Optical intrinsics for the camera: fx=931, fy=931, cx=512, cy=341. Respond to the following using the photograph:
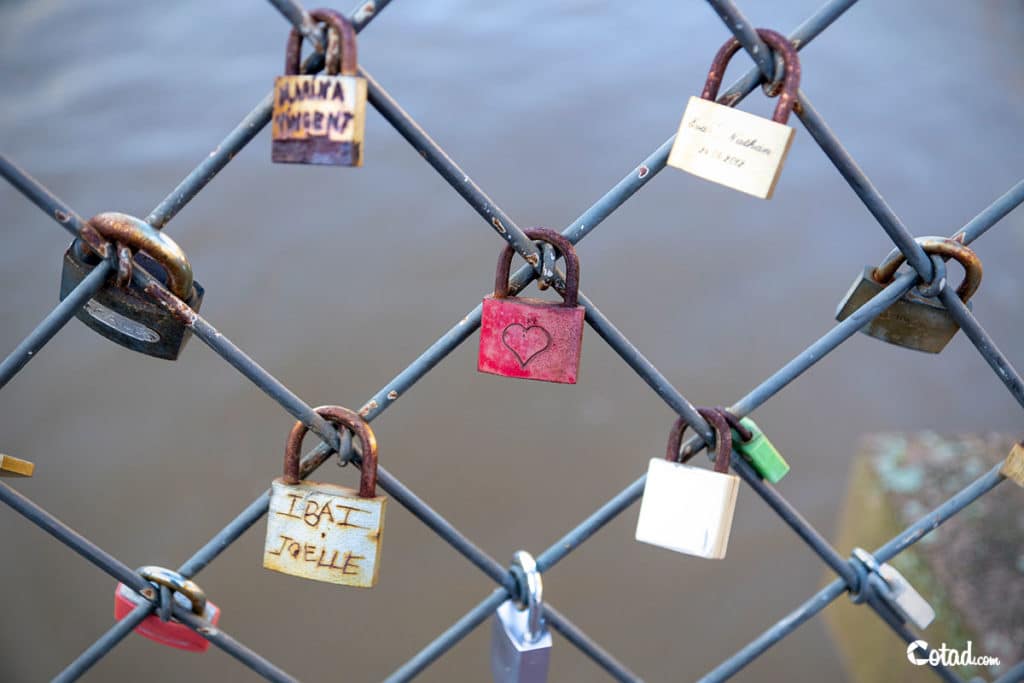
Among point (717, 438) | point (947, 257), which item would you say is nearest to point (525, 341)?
point (717, 438)

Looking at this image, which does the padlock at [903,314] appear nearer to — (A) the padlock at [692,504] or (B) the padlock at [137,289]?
(A) the padlock at [692,504]

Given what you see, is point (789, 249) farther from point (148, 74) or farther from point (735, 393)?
point (148, 74)

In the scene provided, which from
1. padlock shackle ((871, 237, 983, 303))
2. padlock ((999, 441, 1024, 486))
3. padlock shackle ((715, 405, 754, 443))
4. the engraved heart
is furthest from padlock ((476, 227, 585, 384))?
padlock ((999, 441, 1024, 486))

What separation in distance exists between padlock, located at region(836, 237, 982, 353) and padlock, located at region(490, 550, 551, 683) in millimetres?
263

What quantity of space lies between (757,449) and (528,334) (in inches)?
6.5

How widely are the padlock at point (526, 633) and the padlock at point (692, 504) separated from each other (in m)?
0.09

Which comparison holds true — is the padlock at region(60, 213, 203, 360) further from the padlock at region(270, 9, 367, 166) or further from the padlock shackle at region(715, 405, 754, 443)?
the padlock shackle at region(715, 405, 754, 443)

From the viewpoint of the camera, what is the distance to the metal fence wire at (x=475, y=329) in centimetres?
43

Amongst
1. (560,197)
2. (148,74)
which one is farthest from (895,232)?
(148,74)

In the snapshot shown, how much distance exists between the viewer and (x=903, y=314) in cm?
61

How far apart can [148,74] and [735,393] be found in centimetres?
104

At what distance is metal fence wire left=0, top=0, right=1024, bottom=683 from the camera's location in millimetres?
435

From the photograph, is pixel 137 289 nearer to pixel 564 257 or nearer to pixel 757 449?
pixel 564 257

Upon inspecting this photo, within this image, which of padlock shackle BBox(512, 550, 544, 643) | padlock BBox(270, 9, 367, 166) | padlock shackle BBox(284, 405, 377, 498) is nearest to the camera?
padlock BBox(270, 9, 367, 166)
